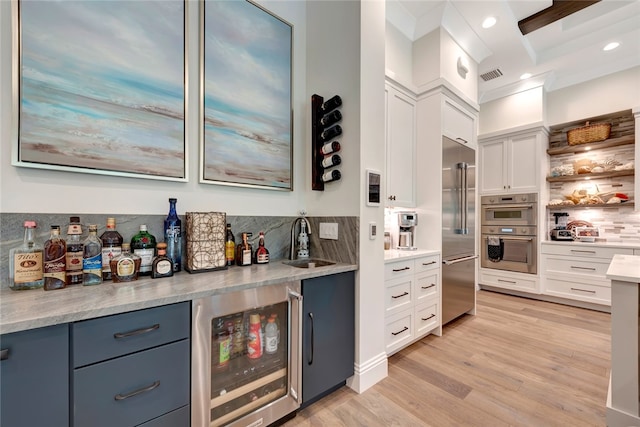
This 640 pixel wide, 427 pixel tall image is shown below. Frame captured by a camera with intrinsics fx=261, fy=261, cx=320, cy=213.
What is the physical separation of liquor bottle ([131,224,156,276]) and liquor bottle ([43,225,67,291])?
0.91 feet

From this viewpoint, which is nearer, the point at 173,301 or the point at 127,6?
the point at 173,301

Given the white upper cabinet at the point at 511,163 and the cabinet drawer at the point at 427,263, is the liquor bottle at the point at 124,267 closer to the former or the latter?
the cabinet drawer at the point at 427,263

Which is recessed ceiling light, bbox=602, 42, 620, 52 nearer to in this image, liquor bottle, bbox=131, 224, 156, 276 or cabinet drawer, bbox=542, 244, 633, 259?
cabinet drawer, bbox=542, 244, 633, 259

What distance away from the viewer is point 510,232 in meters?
4.03

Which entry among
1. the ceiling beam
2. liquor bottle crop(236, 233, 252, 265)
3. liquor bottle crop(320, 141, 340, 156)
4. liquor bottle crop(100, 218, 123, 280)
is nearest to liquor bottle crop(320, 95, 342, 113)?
liquor bottle crop(320, 141, 340, 156)

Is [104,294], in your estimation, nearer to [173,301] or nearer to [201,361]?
[173,301]

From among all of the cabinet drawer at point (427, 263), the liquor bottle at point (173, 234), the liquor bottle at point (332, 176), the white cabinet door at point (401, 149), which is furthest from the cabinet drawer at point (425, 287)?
the liquor bottle at point (173, 234)

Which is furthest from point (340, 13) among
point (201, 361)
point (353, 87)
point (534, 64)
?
point (534, 64)

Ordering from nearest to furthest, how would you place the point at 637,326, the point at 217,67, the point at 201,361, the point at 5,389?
the point at 5,389, the point at 201,361, the point at 637,326, the point at 217,67

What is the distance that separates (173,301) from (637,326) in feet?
7.76

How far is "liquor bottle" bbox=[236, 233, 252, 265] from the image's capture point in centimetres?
175

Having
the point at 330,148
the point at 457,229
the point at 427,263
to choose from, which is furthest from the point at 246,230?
the point at 457,229

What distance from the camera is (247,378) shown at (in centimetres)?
143

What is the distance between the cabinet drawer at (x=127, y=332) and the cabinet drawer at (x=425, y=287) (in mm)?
1927
